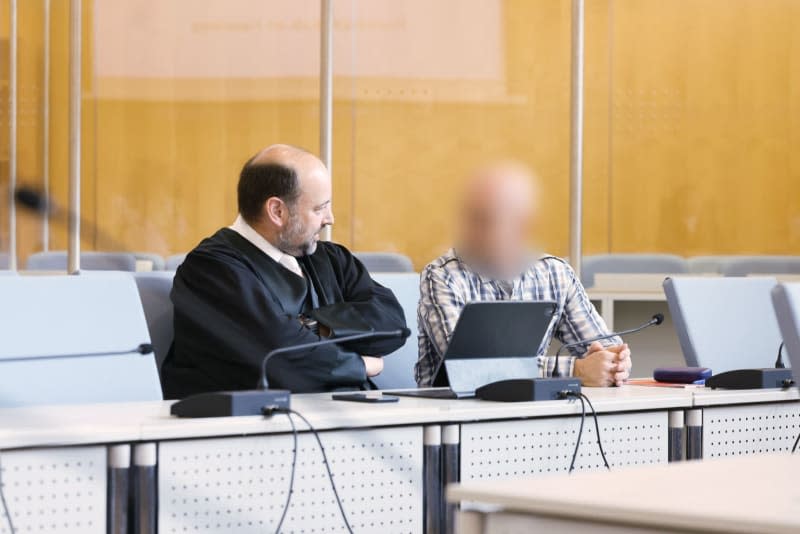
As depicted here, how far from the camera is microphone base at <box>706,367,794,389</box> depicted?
2953mm

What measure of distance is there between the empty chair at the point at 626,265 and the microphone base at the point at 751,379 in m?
2.53

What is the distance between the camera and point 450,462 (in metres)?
2.41

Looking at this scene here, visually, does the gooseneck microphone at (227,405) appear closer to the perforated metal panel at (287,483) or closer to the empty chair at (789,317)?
the perforated metal panel at (287,483)

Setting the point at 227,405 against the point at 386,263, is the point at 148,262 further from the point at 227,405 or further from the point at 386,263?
the point at 227,405

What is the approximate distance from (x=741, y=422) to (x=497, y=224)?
0.74 meters

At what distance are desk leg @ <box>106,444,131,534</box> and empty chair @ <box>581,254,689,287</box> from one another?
Answer: 12.2ft

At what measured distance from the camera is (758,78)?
6441mm

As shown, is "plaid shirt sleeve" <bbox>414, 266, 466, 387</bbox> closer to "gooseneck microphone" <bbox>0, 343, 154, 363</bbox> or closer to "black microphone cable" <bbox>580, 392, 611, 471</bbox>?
"black microphone cable" <bbox>580, 392, 611, 471</bbox>

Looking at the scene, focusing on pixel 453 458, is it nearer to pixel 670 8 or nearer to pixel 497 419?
pixel 497 419

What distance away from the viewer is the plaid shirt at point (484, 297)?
3.05 meters

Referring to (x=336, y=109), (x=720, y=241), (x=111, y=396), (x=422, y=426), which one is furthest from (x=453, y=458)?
(x=720, y=241)

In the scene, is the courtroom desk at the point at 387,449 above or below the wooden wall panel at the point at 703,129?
below

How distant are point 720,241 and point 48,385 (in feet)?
14.9

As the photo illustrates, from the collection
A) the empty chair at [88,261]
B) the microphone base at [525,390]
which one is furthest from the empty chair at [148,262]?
the microphone base at [525,390]
